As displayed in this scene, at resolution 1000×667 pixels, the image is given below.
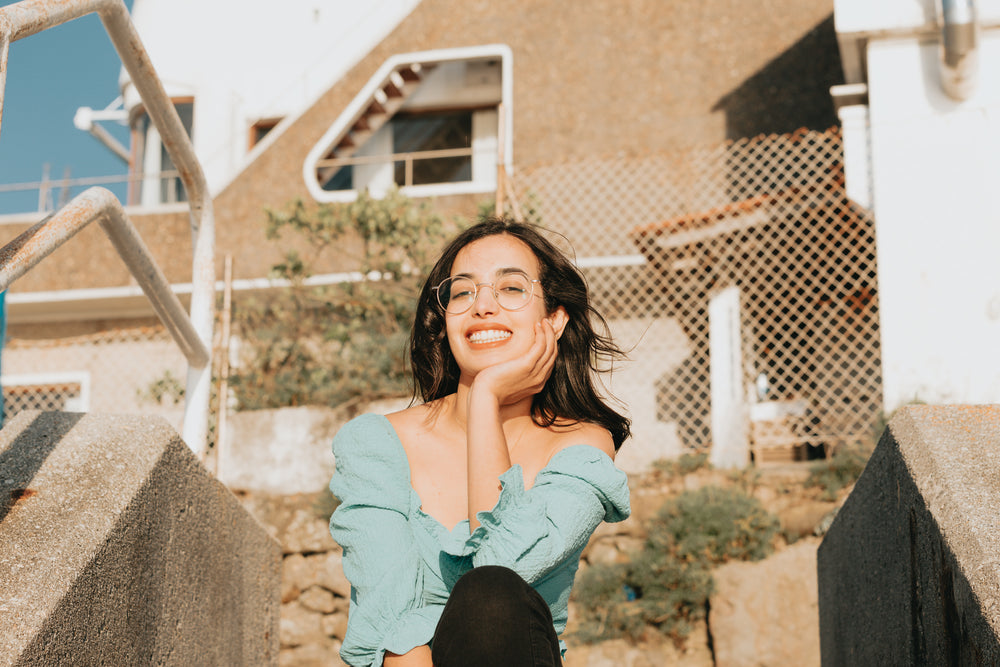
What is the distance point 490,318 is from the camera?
7.72 feet

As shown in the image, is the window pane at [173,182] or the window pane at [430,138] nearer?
the window pane at [430,138]

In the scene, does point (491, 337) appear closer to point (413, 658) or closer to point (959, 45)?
point (413, 658)

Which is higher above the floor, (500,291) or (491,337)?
(500,291)

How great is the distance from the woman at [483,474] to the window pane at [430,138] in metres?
9.36

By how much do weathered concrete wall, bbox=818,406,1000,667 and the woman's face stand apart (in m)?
0.83

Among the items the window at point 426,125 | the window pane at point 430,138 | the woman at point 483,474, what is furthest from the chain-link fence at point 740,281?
the woman at point 483,474

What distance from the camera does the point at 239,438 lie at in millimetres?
7688

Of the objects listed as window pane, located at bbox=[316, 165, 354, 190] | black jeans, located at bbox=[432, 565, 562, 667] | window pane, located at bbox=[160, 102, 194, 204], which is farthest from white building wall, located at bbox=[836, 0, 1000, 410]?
window pane, located at bbox=[160, 102, 194, 204]

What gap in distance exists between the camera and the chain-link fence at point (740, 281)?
7559 millimetres

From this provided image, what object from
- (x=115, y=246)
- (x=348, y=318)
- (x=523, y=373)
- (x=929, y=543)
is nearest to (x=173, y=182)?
(x=348, y=318)

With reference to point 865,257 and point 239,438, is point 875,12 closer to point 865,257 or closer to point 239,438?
point 865,257

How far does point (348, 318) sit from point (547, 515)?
684cm

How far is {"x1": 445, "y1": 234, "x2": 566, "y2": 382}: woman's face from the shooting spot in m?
2.34

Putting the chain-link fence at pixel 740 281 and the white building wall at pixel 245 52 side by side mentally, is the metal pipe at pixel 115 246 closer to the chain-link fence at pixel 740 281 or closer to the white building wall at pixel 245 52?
the chain-link fence at pixel 740 281
